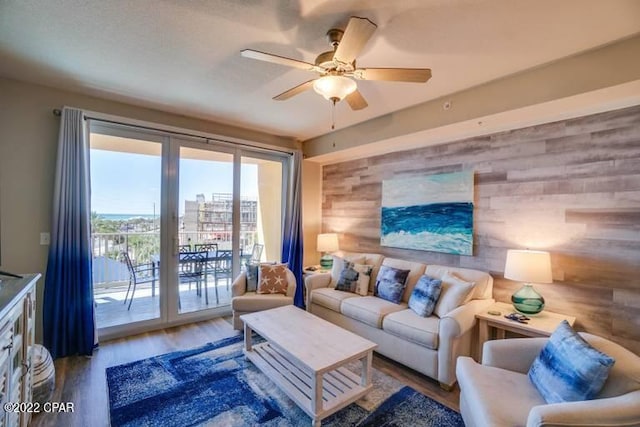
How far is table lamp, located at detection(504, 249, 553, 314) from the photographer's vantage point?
7.94ft

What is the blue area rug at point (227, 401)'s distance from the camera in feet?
6.71

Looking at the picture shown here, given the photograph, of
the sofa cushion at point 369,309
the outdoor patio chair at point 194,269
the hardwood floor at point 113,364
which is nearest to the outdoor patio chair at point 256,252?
A: the outdoor patio chair at point 194,269

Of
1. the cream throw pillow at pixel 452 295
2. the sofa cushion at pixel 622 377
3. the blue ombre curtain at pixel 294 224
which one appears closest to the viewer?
the sofa cushion at pixel 622 377

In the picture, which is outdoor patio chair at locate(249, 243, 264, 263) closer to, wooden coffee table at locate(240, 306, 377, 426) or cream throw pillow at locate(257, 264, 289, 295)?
cream throw pillow at locate(257, 264, 289, 295)

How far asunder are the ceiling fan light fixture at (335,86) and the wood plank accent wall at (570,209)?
1.91m

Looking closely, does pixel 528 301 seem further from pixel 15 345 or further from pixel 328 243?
pixel 15 345

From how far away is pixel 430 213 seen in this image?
3.54 metres

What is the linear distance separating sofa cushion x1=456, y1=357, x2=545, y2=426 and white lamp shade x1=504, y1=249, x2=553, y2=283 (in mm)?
900

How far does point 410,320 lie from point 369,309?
452mm

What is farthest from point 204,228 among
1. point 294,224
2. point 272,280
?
point 294,224

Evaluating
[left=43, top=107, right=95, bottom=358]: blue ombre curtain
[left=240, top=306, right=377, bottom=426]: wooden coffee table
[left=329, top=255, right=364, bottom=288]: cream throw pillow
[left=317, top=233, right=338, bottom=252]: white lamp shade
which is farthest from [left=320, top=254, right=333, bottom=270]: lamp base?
[left=43, top=107, right=95, bottom=358]: blue ombre curtain

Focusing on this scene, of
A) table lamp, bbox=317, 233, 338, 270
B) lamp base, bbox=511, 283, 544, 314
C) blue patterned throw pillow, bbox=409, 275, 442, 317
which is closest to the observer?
lamp base, bbox=511, 283, 544, 314

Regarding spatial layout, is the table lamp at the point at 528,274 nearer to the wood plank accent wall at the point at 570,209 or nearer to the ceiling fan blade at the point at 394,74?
the wood plank accent wall at the point at 570,209

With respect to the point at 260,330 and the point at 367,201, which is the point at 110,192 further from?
the point at 367,201
